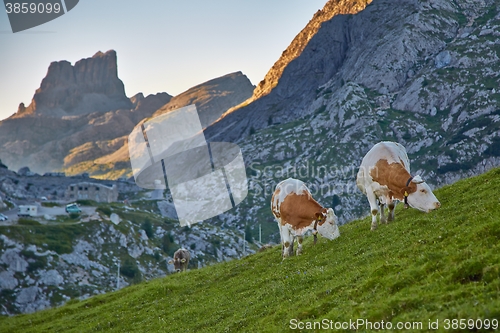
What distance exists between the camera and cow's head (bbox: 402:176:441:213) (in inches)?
1107

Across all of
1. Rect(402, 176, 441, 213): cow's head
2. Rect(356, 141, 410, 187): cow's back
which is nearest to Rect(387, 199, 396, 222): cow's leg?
Rect(402, 176, 441, 213): cow's head

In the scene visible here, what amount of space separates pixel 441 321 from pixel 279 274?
1540 cm

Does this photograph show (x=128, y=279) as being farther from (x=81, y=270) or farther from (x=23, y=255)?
(x=23, y=255)

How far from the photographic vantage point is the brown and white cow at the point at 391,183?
28266mm

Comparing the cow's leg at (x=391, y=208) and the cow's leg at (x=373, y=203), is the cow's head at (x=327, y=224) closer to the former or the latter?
the cow's leg at (x=373, y=203)

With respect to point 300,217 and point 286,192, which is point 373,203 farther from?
point 286,192

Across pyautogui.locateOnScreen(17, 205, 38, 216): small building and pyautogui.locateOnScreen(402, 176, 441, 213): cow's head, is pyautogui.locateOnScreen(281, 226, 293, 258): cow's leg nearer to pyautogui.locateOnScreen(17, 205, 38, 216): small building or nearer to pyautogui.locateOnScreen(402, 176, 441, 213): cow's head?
pyautogui.locateOnScreen(402, 176, 441, 213): cow's head

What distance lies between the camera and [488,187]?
28.2m

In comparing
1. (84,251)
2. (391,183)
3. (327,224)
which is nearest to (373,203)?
(391,183)

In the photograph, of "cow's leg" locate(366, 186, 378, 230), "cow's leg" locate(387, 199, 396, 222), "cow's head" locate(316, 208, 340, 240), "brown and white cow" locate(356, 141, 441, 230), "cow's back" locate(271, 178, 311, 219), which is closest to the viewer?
"brown and white cow" locate(356, 141, 441, 230)

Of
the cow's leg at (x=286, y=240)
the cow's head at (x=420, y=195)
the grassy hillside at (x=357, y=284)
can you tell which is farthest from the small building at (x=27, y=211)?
the cow's head at (x=420, y=195)

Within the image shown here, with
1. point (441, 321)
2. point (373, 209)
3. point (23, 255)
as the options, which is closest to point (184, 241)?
point (23, 255)

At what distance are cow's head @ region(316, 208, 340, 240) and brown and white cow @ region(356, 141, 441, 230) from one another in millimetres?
2703

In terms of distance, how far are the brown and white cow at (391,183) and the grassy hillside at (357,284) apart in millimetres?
1050
